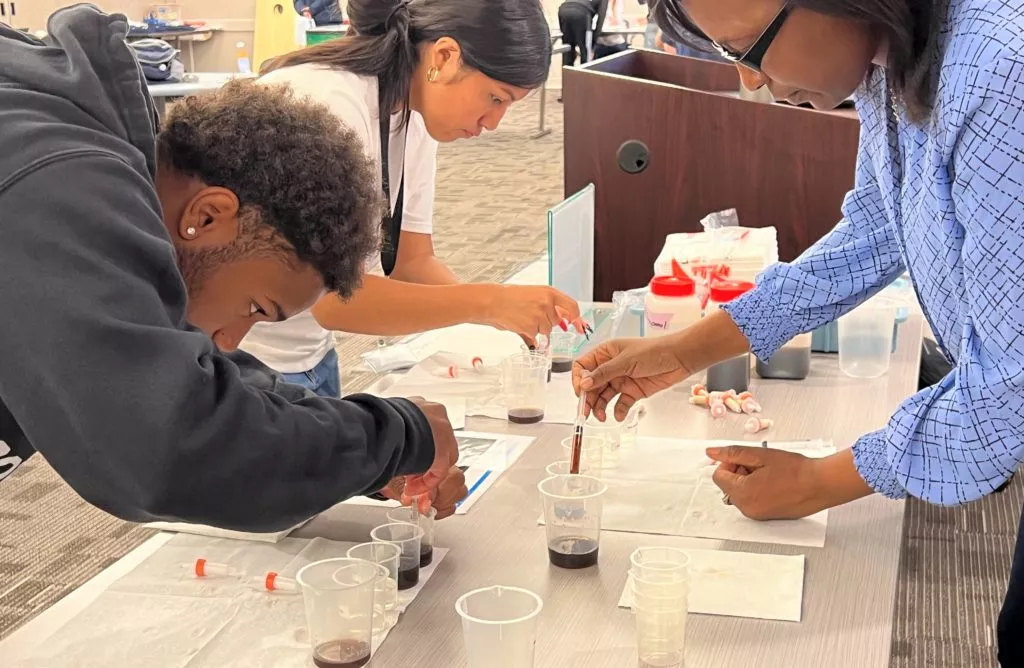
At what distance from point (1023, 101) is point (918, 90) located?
14cm

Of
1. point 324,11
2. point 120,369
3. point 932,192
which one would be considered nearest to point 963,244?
point 932,192

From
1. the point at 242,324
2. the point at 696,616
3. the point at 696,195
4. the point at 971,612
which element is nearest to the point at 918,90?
the point at 696,616

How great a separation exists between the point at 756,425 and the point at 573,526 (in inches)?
23.2

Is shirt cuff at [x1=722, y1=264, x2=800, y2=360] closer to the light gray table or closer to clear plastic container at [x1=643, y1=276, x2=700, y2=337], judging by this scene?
the light gray table

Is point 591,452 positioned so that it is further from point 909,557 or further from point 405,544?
point 909,557

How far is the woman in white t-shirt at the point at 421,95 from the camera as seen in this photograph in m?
1.86

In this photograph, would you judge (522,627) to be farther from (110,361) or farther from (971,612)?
(971,612)

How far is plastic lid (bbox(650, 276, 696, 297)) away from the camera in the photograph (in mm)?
2164

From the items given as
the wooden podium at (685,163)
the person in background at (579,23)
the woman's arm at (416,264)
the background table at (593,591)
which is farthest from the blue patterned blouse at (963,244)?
the person in background at (579,23)

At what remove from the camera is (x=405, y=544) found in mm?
1369

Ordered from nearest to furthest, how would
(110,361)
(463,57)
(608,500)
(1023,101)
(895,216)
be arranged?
(110,361) < (1023,101) < (895,216) < (608,500) < (463,57)

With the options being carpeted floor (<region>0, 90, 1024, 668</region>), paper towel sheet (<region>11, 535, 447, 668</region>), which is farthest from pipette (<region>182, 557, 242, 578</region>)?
carpeted floor (<region>0, 90, 1024, 668</region>)

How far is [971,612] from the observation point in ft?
8.96

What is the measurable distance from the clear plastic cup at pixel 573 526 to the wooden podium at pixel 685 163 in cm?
154
